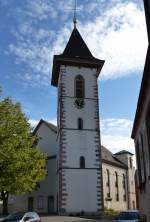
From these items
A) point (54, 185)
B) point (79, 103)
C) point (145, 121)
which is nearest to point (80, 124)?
point (79, 103)

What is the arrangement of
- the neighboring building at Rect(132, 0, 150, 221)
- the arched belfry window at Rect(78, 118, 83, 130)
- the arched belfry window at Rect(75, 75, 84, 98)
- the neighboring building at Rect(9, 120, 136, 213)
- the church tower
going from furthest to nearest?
the neighboring building at Rect(9, 120, 136, 213)
the arched belfry window at Rect(75, 75, 84, 98)
the arched belfry window at Rect(78, 118, 83, 130)
the church tower
the neighboring building at Rect(132, 0, 150, 221)

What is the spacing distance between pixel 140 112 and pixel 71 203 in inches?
1040

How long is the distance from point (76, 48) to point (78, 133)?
12672mm

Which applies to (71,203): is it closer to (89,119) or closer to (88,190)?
(88,190)

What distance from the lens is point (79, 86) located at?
160ft

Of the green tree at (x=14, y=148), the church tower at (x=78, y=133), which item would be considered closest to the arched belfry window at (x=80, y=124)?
the church tower at (x=78, y=133)

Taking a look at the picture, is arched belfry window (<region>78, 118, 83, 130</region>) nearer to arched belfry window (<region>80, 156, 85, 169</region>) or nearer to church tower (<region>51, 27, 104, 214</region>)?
church tower (<region>51, 27, 104, 214</region>)

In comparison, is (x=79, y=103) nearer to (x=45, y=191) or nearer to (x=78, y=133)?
(x=78, y=133)

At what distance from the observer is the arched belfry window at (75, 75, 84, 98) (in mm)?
48250

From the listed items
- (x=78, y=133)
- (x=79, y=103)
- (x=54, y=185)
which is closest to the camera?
(x=78, y=133)

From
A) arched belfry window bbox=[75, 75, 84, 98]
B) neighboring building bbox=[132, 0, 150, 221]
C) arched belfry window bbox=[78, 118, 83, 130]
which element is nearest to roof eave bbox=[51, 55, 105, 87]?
arched belfry window bbox=[75, 75, 84, 98]

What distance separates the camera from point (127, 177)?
226 feet

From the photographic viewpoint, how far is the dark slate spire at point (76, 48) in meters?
50.4

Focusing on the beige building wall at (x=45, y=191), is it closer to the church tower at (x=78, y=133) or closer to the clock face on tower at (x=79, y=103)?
the church tower at (x=78, y=133)
